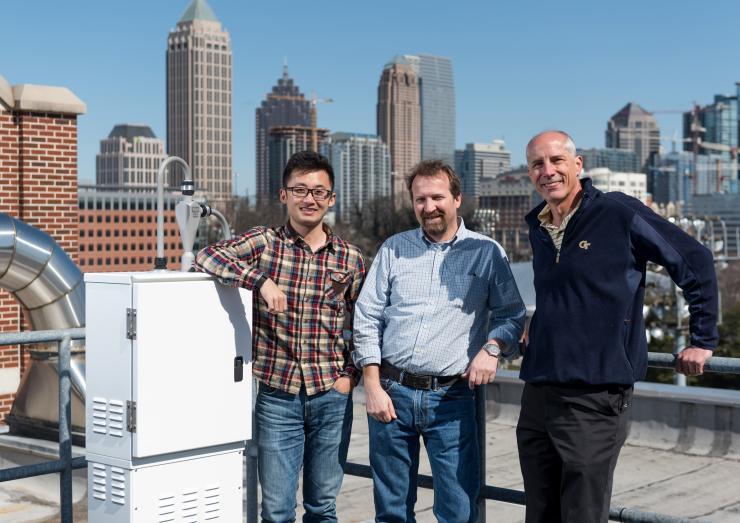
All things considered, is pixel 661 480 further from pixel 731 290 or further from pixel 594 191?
pixel 731 290

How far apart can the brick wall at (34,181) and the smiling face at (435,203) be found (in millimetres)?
11450

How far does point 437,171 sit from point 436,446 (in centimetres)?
97

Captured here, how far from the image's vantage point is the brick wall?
45.3ft

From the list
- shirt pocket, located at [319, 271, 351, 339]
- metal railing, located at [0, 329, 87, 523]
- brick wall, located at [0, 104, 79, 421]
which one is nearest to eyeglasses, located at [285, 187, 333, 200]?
shirt pocket, located at [319, 271, 351, 339]

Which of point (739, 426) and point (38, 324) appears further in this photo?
point (38, 324)

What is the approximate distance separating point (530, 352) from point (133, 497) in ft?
5.13

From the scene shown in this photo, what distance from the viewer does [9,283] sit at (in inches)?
436

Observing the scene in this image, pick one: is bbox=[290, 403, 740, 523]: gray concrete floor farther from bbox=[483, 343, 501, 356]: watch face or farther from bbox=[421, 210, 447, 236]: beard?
bbox=[421, 210, 447, 236]: beard

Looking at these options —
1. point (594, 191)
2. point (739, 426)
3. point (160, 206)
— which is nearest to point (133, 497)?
point (594, 191)

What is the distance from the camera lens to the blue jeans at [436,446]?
11.3 ft

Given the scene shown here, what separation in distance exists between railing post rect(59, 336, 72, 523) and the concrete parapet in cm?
555

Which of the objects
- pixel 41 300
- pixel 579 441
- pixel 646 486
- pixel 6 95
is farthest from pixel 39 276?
pixel 579 441

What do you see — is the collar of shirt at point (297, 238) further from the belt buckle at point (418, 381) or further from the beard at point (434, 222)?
the belt buckle at point (418, 381)

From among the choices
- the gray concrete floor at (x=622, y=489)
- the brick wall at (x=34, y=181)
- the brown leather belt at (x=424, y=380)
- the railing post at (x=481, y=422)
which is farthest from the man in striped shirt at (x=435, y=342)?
the brick wall at (x=34, y=181)
